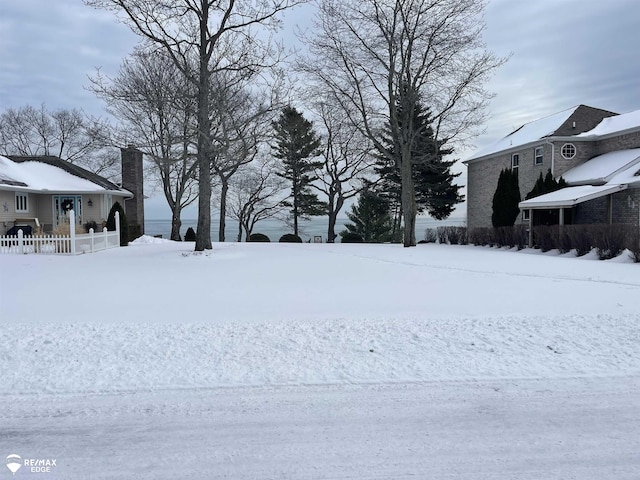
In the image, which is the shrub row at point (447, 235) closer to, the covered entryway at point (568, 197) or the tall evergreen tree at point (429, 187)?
the covered entryway at point (568, 197)

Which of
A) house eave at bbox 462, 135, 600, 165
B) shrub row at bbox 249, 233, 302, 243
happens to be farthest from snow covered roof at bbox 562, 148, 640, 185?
shrub row at bbox 249, 233, 302, 243

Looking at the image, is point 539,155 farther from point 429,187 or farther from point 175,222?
point 175,222

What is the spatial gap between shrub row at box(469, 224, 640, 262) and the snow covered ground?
7.09m

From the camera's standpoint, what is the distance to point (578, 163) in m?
23.8

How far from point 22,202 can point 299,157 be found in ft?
68.9

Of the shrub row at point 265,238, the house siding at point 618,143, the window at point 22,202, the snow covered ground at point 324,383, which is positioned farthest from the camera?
the shrub row at point 265,238

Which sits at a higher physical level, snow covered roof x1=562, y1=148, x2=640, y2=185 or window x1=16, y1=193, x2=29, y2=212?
snow covered roof x1=562, y1=148, x2=640, y2=185

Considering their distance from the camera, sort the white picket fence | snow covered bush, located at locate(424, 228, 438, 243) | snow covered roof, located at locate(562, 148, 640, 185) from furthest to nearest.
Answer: snow covered bush, located at locate(424, 228, 438, 243)
snow covered roof, located at locate(562, 148, 640, 185)
the white picket fence

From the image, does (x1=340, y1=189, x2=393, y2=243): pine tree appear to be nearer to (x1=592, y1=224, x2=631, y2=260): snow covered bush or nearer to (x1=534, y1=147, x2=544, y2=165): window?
(x1=534, y1=147, x2=544, y2=165): window

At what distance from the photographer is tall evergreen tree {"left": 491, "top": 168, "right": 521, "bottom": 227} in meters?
22.9

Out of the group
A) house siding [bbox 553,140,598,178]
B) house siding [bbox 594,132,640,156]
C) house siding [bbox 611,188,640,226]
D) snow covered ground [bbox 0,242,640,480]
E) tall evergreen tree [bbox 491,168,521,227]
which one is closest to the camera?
snow covered ground [bbox 0,242,640,480]

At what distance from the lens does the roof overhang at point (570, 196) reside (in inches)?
709

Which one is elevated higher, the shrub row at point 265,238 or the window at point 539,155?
the window at point 539,155

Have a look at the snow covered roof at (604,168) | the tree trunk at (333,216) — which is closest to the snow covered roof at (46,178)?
the tree trunk at (333,216)
